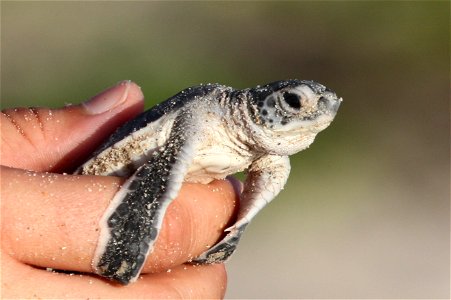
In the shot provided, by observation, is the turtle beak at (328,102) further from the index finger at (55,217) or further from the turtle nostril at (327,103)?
the index finger at (55,217)

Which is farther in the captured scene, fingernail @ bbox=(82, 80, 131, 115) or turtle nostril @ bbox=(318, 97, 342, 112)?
fingernail @ bbox=(82, 80, 131, 115)

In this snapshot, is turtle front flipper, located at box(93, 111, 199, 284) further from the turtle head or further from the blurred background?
the blurred background

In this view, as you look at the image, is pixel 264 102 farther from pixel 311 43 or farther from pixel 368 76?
pixel 311 43

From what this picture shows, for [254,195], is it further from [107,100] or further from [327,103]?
[107,100]


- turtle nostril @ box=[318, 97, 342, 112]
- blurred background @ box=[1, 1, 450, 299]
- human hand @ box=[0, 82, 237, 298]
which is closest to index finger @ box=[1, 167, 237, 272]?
human hand @ box=[0, 82, 237, 298]

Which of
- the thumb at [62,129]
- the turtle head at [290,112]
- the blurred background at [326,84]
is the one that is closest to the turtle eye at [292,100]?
the turtle head at [290,112]
